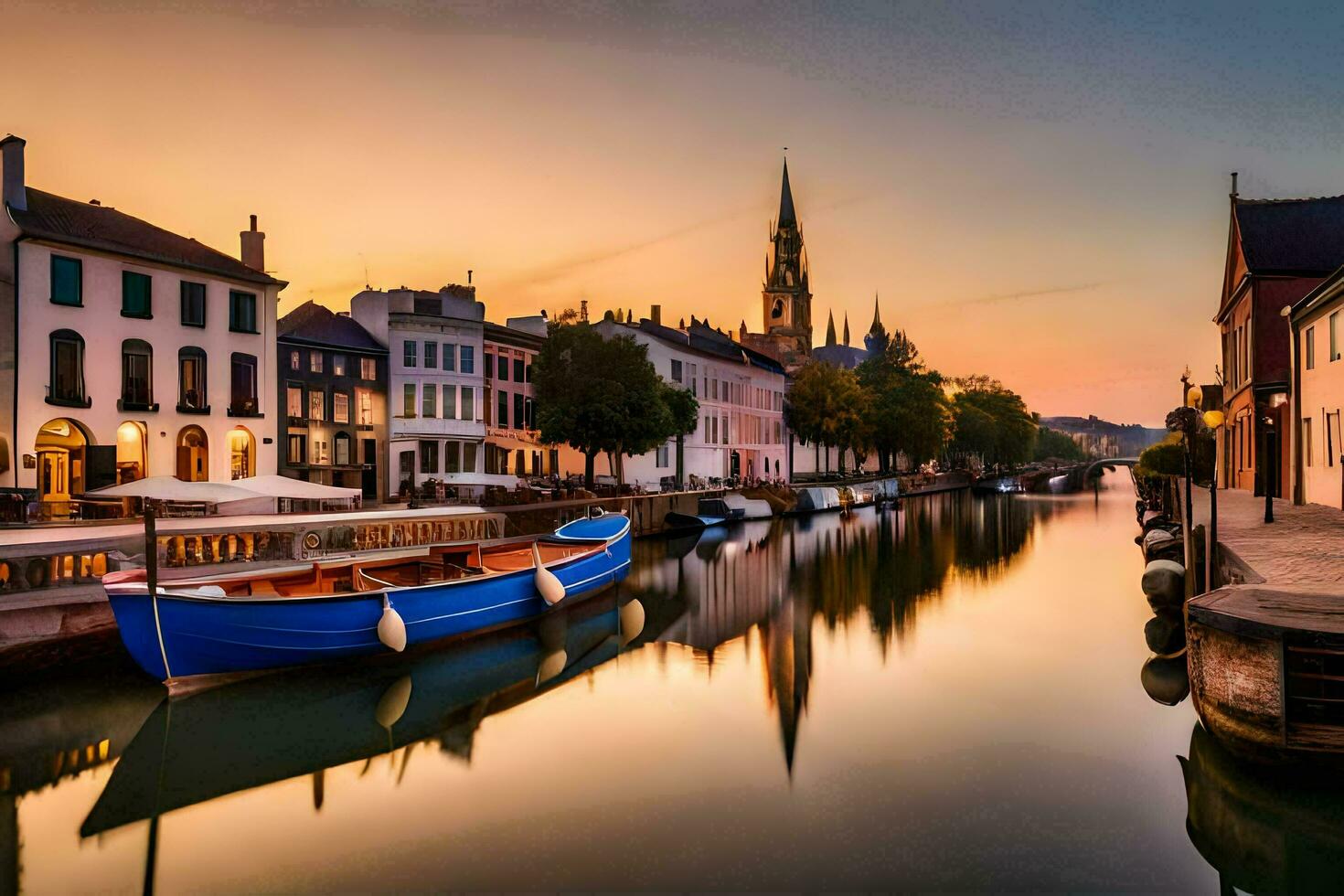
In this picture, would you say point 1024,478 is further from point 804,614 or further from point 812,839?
point 812,839

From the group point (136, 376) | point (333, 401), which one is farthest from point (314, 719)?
point (333, 401)

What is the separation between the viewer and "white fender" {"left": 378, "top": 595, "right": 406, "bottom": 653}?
18.1 metres

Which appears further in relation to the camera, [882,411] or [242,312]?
[882,411]

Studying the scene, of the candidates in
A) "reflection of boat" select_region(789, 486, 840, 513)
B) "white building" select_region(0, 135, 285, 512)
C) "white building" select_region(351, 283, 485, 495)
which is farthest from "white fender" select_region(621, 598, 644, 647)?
"reflection of boat" select_region(789, 486, 840, 513)

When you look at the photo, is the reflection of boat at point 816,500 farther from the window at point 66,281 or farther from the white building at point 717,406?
the window at point 66,281

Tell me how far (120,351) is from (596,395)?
71.2ft

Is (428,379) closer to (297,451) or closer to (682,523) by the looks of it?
(297,451)

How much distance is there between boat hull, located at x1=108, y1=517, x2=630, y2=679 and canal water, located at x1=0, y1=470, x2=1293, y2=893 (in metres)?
0.56

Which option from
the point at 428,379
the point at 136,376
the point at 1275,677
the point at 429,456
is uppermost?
the point at 428,379

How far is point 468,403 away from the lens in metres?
47.5

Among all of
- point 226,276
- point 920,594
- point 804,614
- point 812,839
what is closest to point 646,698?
point 812,839

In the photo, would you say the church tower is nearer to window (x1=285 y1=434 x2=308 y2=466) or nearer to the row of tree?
the row of tree

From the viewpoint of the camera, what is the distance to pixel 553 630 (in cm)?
2342

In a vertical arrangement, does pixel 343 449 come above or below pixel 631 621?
above
